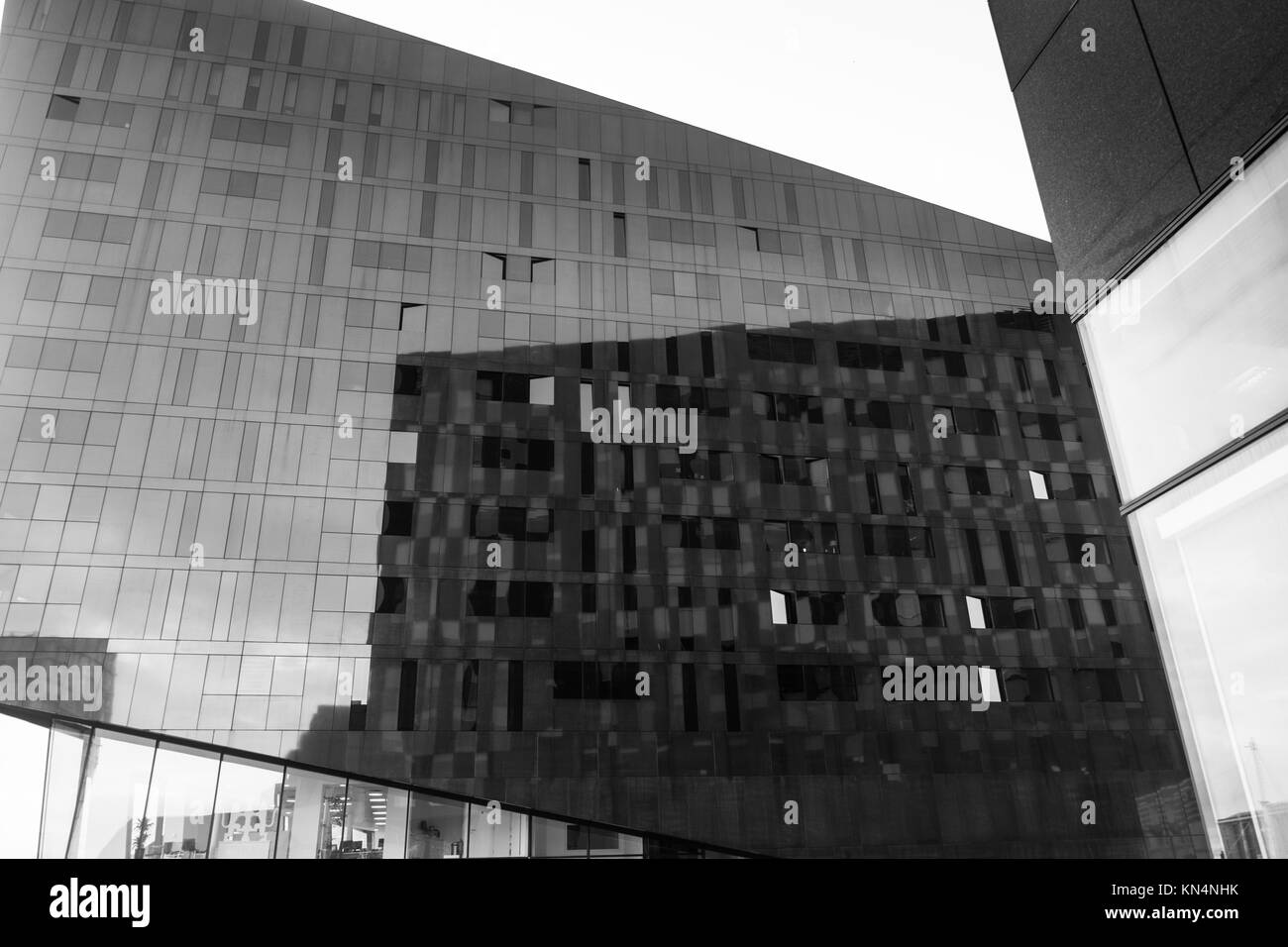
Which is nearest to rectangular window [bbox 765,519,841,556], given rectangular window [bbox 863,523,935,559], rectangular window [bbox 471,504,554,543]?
rectangular window [bbox 863,523,935,559]

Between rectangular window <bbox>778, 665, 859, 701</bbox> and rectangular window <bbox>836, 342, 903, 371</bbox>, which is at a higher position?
rectangular window <bbox>836, 342, 903, 371</bbox>

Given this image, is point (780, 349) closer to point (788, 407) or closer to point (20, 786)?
point (788, 407)

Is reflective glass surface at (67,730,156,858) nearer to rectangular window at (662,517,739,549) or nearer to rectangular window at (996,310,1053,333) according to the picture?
rectangular window at (662,517,739,549)

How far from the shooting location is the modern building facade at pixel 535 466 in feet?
122

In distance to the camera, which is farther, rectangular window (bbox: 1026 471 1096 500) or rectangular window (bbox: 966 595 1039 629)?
rectangular window (bbox: 1026 471 1096 500)
